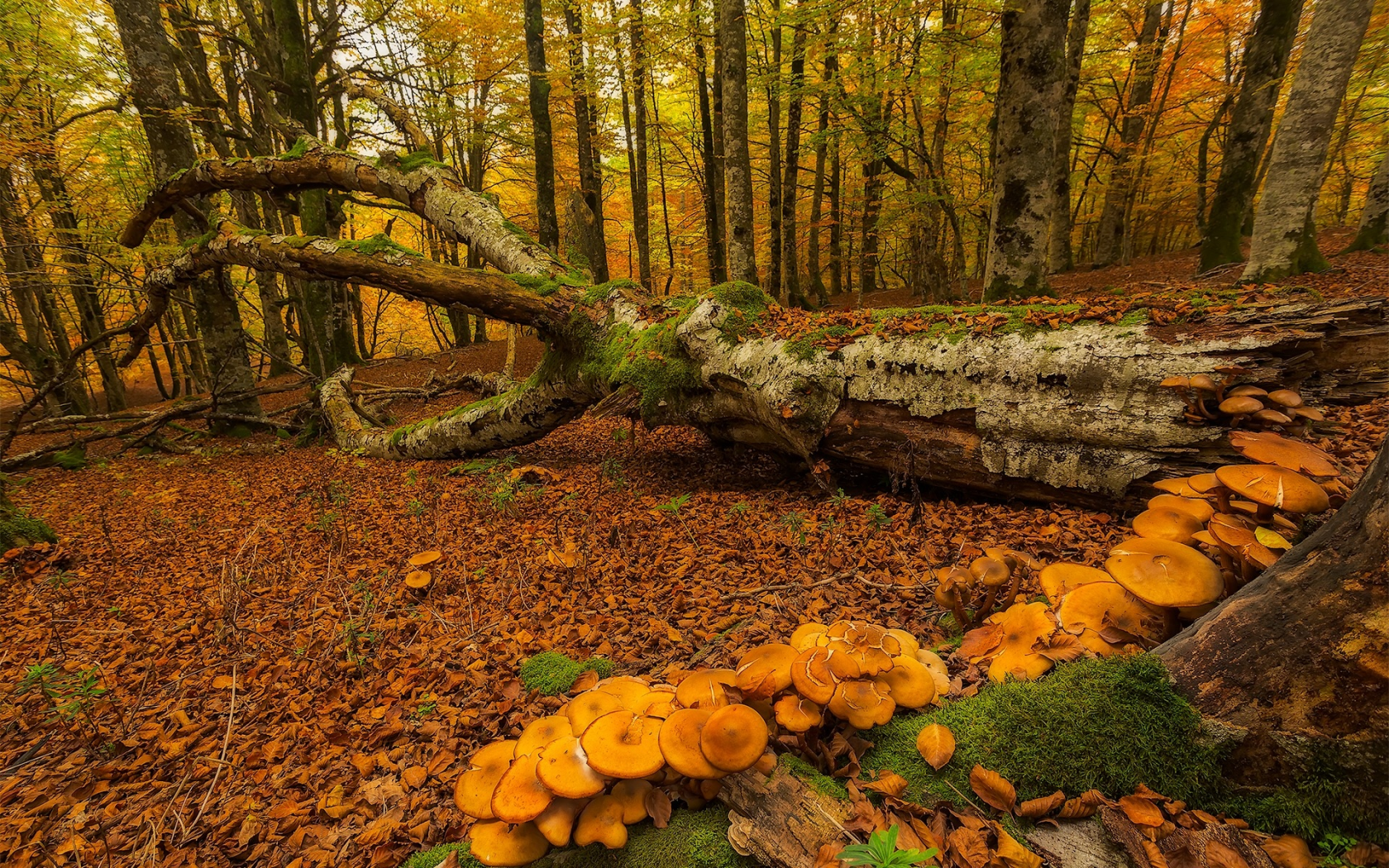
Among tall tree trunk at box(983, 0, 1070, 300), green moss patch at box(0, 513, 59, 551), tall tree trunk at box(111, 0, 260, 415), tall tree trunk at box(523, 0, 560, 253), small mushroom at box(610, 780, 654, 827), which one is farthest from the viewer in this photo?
tall tree trunk at box(523, 0, 560, 253)

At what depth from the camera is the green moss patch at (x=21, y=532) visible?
4832 mm

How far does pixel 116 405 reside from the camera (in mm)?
16875

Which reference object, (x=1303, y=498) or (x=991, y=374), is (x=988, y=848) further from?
(x=991, y=374)

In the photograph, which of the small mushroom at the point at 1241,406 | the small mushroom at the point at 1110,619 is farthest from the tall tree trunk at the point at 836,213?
the small mushroom at the point at 1110,619

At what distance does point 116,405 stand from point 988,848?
82.1 ft

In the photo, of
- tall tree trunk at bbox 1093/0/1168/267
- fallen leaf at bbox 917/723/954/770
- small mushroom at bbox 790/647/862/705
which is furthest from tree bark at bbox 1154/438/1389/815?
tall tree trunk at bbox 1093/0/1168/267

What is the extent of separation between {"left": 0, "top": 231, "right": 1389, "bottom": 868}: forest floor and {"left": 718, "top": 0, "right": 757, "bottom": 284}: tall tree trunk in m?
5.15

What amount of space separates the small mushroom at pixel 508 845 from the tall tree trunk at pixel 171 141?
1099cm

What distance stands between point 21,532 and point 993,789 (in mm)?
8060

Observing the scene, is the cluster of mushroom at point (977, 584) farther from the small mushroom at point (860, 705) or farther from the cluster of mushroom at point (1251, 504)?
the small mushroom at point (860, 705)

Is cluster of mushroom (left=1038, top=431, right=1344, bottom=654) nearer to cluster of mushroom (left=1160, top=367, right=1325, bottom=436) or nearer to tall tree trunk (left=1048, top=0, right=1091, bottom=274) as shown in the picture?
cluster of mushroom (left=1160, top=367, right=1325, bottom=436)

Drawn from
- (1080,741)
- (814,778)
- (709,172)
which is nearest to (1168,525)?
(1080,741)

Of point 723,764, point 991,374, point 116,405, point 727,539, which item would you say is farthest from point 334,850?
point 116,405

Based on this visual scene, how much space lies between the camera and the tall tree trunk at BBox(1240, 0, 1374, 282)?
6.13 metres
